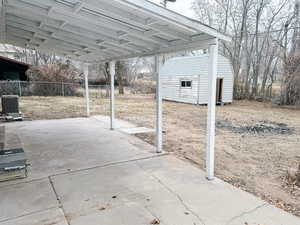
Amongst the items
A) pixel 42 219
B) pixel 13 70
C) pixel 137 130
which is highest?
pixel 13 70

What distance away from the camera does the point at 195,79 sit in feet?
41.9

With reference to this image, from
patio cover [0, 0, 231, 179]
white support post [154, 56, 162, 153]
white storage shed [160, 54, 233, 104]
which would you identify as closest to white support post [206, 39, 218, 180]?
patio cover [0, 0, 231, 179]

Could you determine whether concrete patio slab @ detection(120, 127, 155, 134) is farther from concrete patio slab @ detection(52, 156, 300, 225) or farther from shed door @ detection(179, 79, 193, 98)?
shed door @ detection(179, 79, 193, 98)

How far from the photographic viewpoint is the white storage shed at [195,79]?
12477 millimetres

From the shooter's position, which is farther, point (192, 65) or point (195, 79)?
point (192, 65)

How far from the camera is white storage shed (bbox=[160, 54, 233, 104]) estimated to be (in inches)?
491

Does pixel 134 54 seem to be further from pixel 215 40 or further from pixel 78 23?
pixel 215 40

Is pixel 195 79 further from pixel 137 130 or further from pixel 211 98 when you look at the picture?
pixel 211 98

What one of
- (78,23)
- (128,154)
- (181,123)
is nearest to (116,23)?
(78,23)

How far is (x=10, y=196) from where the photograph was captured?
8.95 ft

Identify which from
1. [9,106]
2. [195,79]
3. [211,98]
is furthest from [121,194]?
[195,79]

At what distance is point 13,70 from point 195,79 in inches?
526

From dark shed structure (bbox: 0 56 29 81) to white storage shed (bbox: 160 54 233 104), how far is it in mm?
10614

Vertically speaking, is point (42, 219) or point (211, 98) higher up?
point (211, 98)
